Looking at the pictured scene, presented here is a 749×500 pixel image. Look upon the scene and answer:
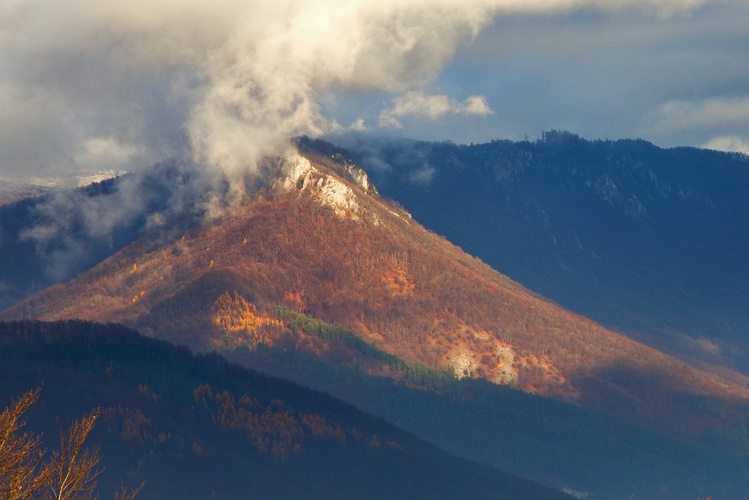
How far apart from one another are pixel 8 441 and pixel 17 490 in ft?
7.48

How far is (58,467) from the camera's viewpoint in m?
73.1

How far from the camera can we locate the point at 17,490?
71812 mm

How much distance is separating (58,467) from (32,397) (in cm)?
326

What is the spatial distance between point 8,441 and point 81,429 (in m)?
3.36

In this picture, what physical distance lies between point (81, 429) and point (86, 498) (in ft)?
13.0

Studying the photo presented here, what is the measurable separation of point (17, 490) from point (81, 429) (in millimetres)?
3593

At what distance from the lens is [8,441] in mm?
72938

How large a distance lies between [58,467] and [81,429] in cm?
231

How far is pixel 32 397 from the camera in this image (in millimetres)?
72250

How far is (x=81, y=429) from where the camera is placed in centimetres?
7206

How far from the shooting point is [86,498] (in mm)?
74438

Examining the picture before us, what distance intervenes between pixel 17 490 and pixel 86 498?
3.63m

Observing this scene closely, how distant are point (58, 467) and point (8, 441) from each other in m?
2.34
